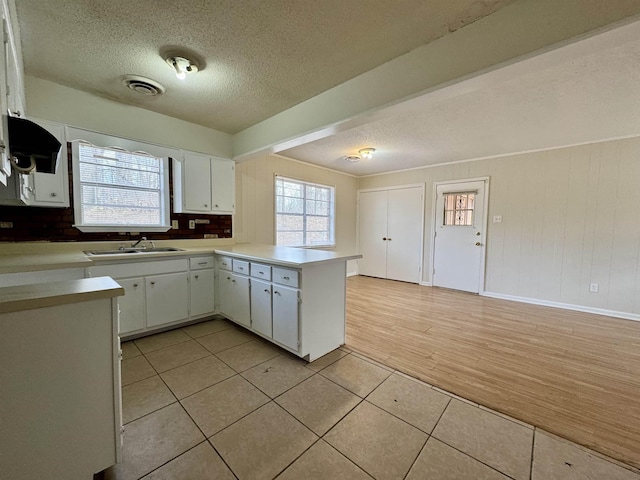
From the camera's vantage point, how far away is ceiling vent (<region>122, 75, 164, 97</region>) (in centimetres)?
229

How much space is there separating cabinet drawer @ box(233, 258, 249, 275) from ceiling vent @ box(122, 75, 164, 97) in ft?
5.82

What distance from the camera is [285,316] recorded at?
2305 mm

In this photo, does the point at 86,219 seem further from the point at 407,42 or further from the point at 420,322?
the point at 420,322

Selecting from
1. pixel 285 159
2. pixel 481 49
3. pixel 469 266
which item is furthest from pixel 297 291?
pixel 469 266

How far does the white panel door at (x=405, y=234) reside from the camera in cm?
537

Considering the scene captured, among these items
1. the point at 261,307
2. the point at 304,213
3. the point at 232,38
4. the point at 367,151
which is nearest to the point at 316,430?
the point at 261,307

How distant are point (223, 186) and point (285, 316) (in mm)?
2131

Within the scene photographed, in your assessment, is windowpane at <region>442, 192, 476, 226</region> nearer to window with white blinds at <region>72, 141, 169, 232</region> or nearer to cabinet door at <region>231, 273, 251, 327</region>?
cabinet door at <region>231, 273, 251, 327</region>

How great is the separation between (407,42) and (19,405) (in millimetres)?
2711

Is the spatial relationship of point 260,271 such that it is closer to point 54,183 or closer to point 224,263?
point 224,263

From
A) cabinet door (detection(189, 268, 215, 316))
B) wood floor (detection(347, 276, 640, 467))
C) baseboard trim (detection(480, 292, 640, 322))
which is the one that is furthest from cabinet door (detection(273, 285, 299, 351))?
baseboard trim (detection(480, 292, 640, 322))

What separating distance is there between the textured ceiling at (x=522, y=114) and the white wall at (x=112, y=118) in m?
1.46

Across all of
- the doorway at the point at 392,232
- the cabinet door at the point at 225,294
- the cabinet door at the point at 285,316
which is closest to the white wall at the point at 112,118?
the cabinet door at the point at 225,294

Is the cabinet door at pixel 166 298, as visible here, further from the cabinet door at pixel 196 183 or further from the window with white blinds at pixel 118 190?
the cabinet door at pixel 196 183
